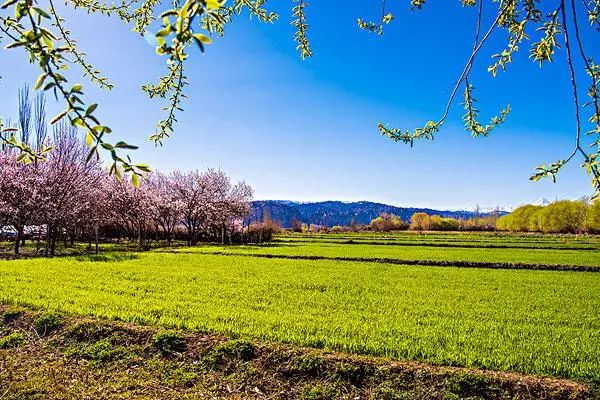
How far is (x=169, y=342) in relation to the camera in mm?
7969

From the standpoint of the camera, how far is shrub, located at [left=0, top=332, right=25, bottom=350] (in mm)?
8266

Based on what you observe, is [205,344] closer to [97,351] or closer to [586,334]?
[97,351]

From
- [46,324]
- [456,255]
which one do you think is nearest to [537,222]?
[456,255]

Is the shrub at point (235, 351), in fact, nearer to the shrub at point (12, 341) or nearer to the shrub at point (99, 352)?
the shrub at point (99, 352)

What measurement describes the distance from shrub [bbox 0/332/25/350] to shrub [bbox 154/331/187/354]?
292 centimetres

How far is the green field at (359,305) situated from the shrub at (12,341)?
1432 millimetres

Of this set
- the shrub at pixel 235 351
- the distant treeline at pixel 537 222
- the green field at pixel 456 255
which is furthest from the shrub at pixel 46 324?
the distant treeline at pixel 537 222

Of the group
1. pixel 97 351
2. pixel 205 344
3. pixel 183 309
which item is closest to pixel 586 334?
pixel 205 344

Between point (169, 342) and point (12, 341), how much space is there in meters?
3.38

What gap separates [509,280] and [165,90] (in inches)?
814

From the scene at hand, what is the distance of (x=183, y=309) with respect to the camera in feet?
35.0

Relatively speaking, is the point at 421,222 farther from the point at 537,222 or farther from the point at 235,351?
the point at 235,351

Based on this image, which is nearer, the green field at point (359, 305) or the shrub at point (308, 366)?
the shrub at point (308, 366)

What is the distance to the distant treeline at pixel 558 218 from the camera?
90625mm
